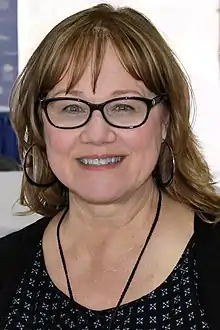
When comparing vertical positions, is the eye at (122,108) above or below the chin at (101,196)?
above

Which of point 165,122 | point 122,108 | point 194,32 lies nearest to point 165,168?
point 165,122

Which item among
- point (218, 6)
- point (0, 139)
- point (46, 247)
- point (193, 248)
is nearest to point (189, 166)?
point (193, 248)

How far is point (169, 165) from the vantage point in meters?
1.27

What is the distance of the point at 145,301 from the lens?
3.67ft

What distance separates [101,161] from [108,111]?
0.31 feet

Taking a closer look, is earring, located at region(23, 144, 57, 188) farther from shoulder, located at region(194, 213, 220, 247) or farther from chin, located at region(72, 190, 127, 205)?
shoulder, located at region(194, 213, 220, 247)

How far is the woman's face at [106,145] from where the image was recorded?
3.61ft

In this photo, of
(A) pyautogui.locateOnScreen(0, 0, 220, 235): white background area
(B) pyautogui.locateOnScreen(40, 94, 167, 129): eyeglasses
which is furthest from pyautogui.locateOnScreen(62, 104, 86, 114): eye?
(A) pyautogui.locateOnScreen(0, 0, 220, 235): white background area

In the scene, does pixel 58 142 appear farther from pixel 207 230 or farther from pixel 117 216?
pixel 207 230

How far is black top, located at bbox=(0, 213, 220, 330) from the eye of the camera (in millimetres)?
1082

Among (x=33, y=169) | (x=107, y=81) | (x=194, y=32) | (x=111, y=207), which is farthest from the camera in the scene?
(x=194, y=32)

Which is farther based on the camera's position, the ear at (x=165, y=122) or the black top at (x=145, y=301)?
the ear at (x=165, y=122)

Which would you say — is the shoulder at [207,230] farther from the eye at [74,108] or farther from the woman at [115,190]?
the eye at [74,108]

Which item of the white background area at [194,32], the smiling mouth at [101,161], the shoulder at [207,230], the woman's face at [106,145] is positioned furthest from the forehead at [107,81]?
the white background area at [194,32]
